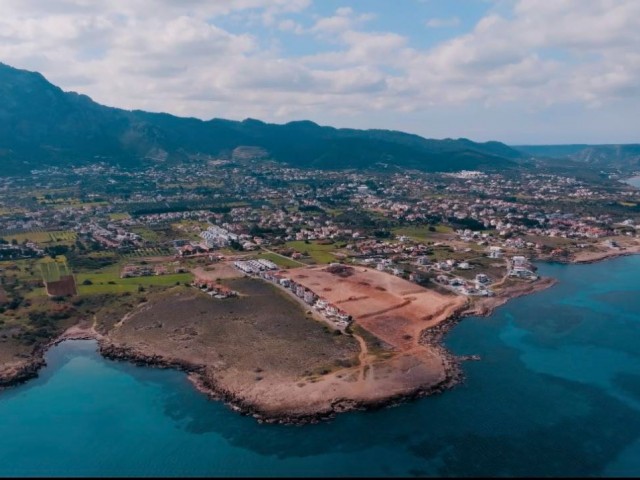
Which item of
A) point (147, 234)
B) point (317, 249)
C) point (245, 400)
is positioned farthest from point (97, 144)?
point (245, 400)

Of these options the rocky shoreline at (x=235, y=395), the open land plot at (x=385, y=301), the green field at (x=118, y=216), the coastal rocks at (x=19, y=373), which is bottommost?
the green field at (x=118, y=216)

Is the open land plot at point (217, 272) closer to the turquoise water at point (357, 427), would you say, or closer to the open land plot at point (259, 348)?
the open land plot at point (259, 348)

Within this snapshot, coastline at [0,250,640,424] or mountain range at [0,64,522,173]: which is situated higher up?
mountain range at [0,64,522,173]

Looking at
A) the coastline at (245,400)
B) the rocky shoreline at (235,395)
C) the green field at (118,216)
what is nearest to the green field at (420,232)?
the coastline at (245,400)

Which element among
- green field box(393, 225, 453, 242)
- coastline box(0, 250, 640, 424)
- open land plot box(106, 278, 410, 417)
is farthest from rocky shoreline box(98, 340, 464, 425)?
green field box(393, 225, 453, 242)

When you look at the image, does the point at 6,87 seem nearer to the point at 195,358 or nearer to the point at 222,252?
the point at 222,252

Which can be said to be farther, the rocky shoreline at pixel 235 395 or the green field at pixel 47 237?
the green field at pixel 47 237

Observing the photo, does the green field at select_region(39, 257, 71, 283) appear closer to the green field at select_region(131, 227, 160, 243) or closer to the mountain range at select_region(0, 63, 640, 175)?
the green field at select_region(131, 227, 160, 243)
